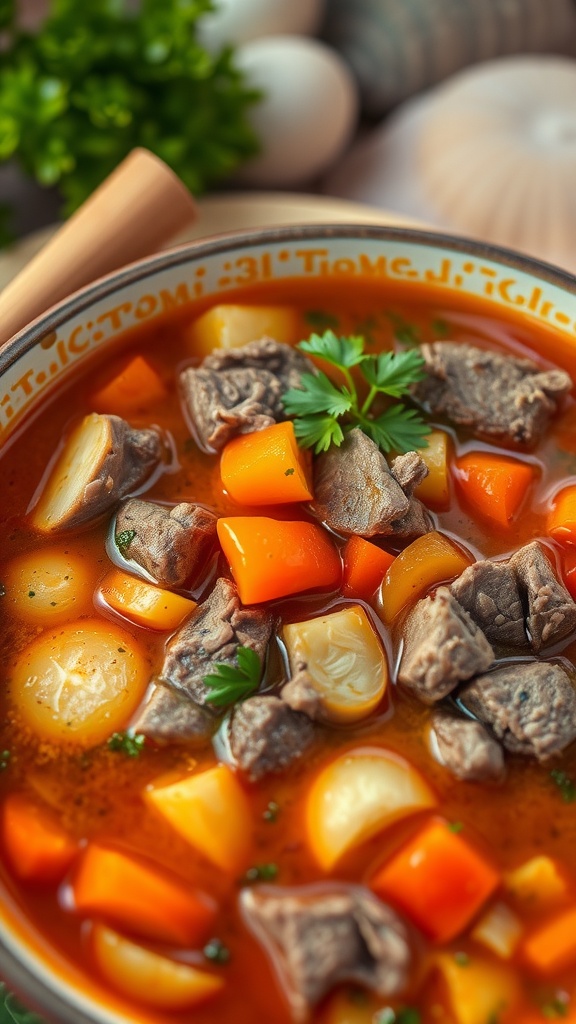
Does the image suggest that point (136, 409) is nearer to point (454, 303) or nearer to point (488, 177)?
point (454, 303)

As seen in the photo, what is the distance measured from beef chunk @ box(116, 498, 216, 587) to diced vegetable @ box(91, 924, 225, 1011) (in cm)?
97

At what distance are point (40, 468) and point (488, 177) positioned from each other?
8.34 feet

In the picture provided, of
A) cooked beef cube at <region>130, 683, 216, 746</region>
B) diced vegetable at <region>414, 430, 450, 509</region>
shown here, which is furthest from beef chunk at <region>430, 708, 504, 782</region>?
diced vegetable at <region>414, 430, 450, 509</region>

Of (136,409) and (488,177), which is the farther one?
(488,177)

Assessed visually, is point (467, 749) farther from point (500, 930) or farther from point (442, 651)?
point (500, 930)

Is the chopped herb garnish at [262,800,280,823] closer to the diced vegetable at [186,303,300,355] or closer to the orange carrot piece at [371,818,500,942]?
the orange carrot piece at [371,818,500,942]

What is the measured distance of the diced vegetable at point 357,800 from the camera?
231 centimetres

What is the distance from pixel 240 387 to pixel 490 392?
805 millimetres

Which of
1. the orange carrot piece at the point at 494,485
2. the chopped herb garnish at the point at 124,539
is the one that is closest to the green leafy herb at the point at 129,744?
the chopped herb garnish at the point at 124,539

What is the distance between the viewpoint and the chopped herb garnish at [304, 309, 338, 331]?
3.31 m

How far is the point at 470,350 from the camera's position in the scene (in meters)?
3.13

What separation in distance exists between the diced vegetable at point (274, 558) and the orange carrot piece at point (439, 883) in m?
0.76

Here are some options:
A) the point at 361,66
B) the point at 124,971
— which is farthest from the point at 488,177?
the point at 124,971

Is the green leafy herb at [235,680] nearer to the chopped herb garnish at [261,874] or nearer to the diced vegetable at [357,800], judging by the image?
the diced vegetable at [357,800]
